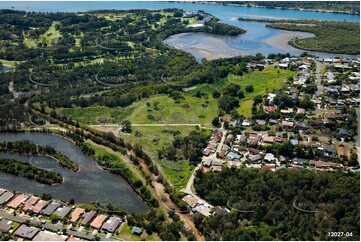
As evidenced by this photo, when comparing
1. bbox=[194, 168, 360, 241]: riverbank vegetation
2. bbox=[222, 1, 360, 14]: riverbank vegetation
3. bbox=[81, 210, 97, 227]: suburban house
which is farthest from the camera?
bbox=[222, 1, 360, 14]: riverbank vegetation

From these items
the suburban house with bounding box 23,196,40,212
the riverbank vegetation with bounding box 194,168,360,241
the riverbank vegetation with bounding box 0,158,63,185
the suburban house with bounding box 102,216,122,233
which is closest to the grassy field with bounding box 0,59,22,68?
the riverbank vegetation with bounding box 0,158,63,185

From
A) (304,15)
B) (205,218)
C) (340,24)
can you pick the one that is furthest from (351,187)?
(304,15)

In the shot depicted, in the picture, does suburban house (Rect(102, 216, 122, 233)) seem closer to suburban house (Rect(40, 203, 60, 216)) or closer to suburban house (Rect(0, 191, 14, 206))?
suburban house (Rect(40, 203, 60, 216))

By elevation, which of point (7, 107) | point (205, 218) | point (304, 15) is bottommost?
point (205, 218)

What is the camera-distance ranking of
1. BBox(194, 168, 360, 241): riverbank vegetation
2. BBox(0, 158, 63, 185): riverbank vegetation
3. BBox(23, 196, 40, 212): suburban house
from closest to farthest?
BBox(194, 168, 360, 241): riverbank vegetation
BBox(23, 196, 40, 212): suburban house
BBox(0, 158, 63, 185): riverbank vegetation

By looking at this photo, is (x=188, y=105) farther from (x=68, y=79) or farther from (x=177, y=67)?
(x=68, y=79)

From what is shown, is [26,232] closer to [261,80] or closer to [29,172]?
[29,172]

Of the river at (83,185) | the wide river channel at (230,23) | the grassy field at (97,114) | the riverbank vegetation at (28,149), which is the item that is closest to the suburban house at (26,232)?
the river at (83,185)

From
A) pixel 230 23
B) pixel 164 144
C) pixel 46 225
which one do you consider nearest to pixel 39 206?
pixel 46 225
